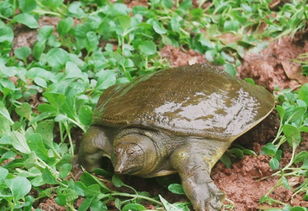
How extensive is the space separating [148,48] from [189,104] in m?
1.07

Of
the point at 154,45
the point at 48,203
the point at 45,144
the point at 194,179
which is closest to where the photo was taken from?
the point at 194,179

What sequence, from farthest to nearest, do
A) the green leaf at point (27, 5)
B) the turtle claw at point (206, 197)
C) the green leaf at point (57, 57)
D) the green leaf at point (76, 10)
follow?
the green leaf at point (76, 10) → the green leaf at point (27, 5) → the green leaf at point (57, 57) → the turtle claw at point (206, 197)

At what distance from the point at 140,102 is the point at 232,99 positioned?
1.58ft

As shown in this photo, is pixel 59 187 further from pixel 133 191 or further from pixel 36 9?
pixel 36 9

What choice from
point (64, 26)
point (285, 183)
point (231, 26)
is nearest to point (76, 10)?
point (64, 26)

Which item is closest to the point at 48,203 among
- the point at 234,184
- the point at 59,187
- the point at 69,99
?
the point at 59,187

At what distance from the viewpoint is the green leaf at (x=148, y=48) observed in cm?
373

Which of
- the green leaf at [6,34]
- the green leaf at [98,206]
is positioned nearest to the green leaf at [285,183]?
the green leaf at [98,206]

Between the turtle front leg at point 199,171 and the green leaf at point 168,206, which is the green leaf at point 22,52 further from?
the green leaf at point 168,206

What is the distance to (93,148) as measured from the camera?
9.45ft

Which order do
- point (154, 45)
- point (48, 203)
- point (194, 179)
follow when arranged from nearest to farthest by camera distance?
point (194, 179)
point (48, 203)
point (154, 45)

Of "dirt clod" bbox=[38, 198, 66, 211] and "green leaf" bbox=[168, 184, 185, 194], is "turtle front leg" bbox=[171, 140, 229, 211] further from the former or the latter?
"dirt clod" bbox=[38, 198, 66, 211]

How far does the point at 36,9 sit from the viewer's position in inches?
163

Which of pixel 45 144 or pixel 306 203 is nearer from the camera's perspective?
pixel 306 203
